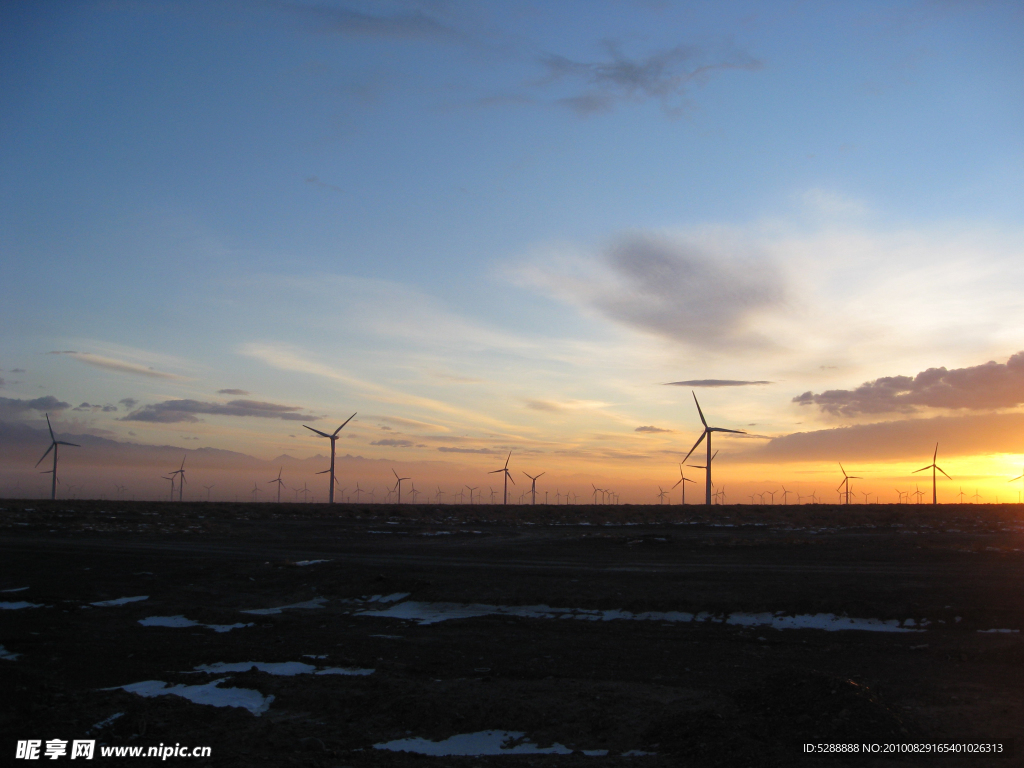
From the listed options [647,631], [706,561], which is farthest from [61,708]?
[706,561]

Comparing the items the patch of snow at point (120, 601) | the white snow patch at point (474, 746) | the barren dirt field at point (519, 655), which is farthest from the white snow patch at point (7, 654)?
the white snow patch at point (474, 746)

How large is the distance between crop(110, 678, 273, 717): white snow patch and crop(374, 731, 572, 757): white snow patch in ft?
10.2

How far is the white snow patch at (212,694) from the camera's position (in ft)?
39.6

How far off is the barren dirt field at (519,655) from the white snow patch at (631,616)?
11 centimetres

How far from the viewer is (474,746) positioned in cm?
1020

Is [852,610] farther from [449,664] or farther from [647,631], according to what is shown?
[449,664]

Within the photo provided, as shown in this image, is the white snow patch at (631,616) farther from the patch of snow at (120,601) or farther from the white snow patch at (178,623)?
the patch of snow at (120,601)

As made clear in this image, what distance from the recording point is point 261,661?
615 inches

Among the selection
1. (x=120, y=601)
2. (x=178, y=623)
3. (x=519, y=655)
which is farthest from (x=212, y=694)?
(x=120, y=601)

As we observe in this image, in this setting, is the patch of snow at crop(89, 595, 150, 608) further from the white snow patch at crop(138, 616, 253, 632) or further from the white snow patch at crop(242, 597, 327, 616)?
the white snow patch at crop(242, 597, 327, 616)

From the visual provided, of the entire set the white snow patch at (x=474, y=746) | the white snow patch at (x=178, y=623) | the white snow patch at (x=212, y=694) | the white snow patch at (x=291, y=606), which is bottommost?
the white snow patch at (x=291, y=606)

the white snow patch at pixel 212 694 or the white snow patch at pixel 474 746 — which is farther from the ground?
the white snow patch at pixel 474 746

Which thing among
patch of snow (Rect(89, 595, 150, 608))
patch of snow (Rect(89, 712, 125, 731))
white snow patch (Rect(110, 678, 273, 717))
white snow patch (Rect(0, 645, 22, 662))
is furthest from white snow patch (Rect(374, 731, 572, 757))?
patch of snow (Rect(89, 595, 150, 608))

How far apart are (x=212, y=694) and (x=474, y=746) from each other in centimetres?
588
